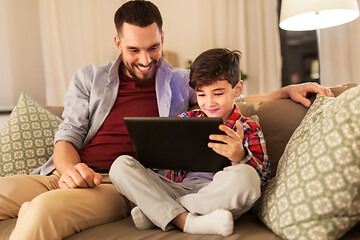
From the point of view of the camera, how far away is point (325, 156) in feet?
2.91

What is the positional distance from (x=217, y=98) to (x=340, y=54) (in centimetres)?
217

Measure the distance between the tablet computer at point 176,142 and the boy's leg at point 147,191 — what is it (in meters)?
0.06

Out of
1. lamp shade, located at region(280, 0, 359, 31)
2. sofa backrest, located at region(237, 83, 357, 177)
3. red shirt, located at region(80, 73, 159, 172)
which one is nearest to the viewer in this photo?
sofa backrest, located at region(237, 83, 357, 177)

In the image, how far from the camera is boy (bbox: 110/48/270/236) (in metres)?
0.99

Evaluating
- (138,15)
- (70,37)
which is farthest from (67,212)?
(70,37)

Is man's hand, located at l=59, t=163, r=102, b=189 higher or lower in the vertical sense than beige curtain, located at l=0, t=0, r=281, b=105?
lower

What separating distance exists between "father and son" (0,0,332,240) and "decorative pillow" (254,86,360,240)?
105 millimetres

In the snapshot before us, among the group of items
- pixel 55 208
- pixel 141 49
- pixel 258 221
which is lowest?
pixel 258 221

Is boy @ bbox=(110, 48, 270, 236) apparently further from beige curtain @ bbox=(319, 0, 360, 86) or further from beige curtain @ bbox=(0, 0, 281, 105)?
beige curtain @ bbox=(0, 0, 281, 105)

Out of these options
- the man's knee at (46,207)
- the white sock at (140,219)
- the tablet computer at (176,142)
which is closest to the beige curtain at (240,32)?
the tablet computer at (176,142)

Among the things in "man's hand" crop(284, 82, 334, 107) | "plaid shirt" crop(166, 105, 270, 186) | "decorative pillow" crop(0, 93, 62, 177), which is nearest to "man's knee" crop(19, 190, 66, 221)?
"plaid shirt" crop(166, 105, 270, 186)

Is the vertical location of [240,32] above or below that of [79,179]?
above

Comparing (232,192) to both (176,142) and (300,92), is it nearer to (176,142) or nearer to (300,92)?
(176,142)

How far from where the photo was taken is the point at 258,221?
1.10 m
